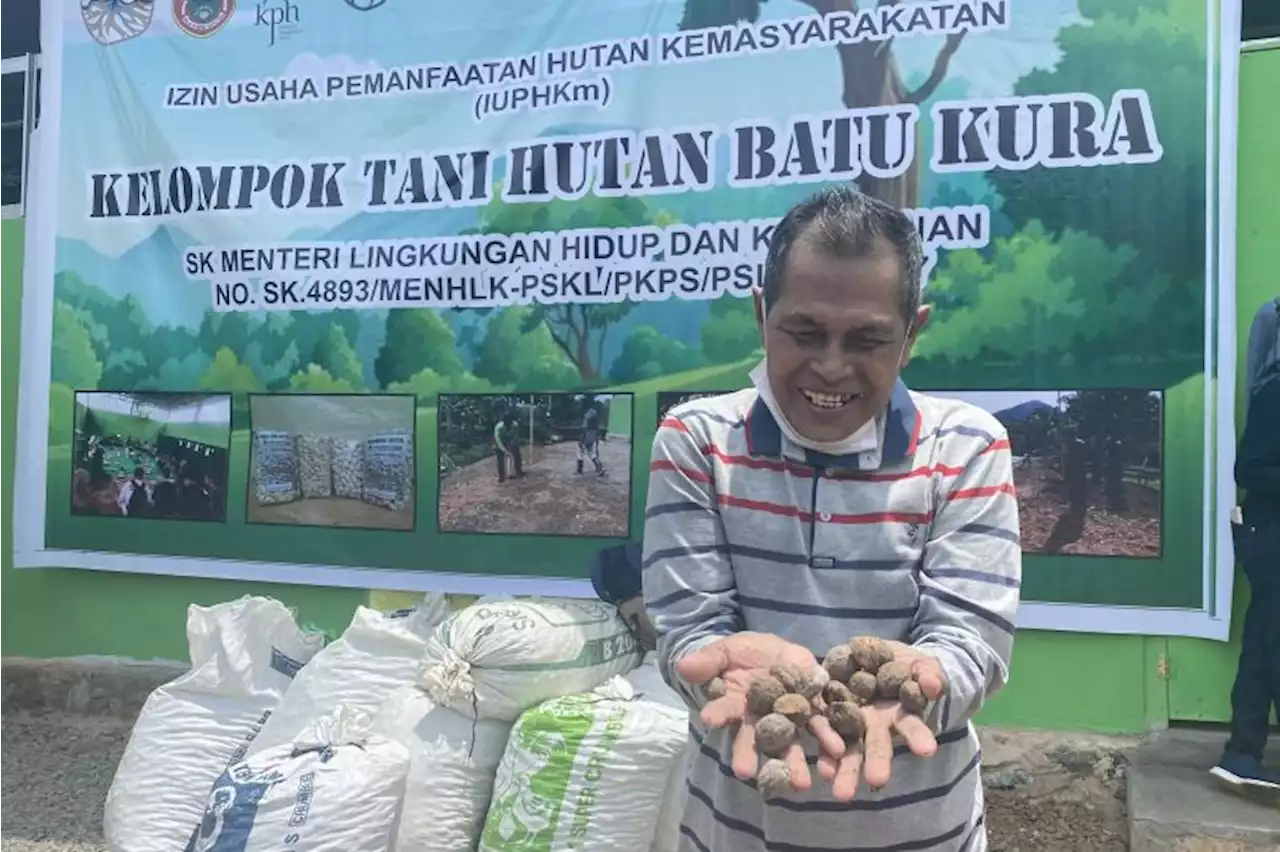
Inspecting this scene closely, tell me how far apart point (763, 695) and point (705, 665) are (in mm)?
87

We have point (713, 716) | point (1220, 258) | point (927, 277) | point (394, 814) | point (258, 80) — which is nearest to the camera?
point (713, 716)

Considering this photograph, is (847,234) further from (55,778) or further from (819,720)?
(55,778)

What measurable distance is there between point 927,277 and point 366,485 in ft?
7.06

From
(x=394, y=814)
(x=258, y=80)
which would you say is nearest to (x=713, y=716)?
(x=394, y=814)

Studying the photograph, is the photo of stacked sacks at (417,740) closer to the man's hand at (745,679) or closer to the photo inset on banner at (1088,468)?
the photo inset on banner at (1088,468)

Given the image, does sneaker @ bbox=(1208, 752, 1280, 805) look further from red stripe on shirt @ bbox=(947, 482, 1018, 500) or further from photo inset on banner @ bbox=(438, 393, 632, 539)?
red stripe on shirt @ bbox=(947, 482, 1018, 500)

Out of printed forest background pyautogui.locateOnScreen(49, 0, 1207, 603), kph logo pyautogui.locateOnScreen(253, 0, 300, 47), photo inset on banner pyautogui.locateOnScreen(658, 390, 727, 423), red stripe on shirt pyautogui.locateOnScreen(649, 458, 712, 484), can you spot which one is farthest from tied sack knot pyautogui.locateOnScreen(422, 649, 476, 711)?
kph logo pyautogui.locateOnScreen(253, 0, 300, 47)

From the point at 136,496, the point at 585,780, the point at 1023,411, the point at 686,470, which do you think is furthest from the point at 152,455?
the point at 686,470

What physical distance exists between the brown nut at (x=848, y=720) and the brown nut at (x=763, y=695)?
6 centimetres

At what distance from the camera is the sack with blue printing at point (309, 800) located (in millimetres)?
2625

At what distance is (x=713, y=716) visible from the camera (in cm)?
121

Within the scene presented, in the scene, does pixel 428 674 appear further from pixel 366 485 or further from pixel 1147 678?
pixel 1147 678

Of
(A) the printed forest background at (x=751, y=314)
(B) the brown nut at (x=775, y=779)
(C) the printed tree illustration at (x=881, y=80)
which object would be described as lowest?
(B) the brown nut at (x=775, y=779)

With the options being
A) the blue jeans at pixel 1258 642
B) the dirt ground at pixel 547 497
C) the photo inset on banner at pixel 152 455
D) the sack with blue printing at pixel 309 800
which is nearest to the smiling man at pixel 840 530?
the sack with blue printing at pixel 309 800
